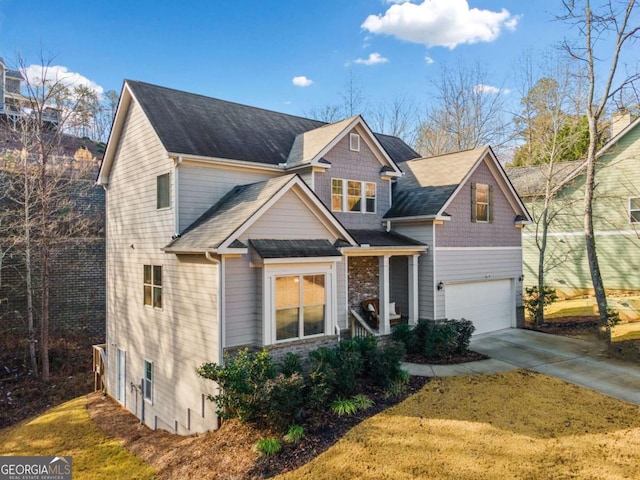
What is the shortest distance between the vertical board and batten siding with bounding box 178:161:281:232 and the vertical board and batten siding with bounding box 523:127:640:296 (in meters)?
16.0

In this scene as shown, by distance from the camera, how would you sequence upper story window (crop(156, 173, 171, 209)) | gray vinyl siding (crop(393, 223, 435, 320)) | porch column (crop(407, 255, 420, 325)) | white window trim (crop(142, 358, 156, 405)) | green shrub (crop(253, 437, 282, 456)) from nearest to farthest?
green shrub (crop(253, 437, 282, 456)) → upper story window (crop(156, 173, 171, 209)) → white window trim (crop(142, 358, 156, 405)) → gray vinyl siding (crop(393, 223, 435, 320)) → porch column (crop(407, 255, 420, 325))

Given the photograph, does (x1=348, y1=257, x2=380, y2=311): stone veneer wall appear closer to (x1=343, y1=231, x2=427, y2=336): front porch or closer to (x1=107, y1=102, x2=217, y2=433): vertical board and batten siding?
(x1=343, y1=231, x2=427, y2=336): front porch

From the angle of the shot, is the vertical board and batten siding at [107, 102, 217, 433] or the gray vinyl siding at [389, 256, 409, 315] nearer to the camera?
the vertical board and batten siding at [107, 102, 217, 433]

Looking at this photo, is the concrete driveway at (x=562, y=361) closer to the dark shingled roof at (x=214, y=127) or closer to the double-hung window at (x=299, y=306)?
the double-hung window at (x=299, y=306)

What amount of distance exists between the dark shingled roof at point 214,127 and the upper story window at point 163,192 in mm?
1070

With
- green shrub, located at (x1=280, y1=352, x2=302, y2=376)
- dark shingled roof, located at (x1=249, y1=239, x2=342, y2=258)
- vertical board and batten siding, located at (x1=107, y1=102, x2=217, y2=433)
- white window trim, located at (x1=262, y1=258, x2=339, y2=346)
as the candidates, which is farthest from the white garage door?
vertical board and batten siding, located at (x1=107, y1=102, x2=217, y2=433)

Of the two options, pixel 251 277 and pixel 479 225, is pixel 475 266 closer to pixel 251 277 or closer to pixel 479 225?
pixel 479 225

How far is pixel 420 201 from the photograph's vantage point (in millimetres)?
14773

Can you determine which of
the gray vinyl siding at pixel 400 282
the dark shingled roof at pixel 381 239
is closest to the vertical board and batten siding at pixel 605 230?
the gray vinyl siding at pixel 400 282

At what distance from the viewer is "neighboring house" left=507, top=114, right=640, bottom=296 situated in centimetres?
2005

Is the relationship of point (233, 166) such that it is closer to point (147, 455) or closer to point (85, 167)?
point (147, 455)

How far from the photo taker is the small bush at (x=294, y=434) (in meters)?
7.50

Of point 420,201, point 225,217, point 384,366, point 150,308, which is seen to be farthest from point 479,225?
point 150,308

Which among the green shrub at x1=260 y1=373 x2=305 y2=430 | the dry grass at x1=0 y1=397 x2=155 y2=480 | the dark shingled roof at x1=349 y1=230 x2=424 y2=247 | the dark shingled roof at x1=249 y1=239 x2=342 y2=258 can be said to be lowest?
the dry grass at x1=0 y1=397 x2=155 y2=480
